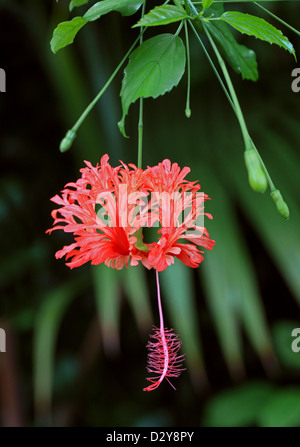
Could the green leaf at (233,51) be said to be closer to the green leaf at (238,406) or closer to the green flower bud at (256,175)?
the green flower bud at (256,175)

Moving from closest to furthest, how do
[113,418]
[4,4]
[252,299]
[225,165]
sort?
[252,299] < [225,165] < [4,4] < [113,418]

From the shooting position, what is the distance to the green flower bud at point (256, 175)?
0.27m

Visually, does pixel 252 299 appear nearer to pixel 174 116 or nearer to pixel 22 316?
pixel 174 116

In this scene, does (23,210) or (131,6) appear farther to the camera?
(23,210)

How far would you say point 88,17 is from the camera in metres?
0.35

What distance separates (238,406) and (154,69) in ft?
2.60

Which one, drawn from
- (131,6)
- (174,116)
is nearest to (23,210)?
(174,116)

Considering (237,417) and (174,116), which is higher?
(174,116)

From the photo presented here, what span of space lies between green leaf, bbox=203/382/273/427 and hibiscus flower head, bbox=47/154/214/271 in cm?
68

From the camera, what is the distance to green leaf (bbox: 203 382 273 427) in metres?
0.96

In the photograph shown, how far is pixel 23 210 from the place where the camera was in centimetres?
115

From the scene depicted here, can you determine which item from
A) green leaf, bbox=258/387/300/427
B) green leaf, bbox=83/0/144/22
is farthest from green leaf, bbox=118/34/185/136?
green leaf, bbox=258/387/300/427

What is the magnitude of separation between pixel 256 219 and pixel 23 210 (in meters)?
0.54

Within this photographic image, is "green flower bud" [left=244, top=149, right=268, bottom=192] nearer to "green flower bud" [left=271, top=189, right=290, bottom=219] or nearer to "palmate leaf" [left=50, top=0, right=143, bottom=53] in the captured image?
"green flower bud" [left=271, top=189, right=290, bottom=219]
